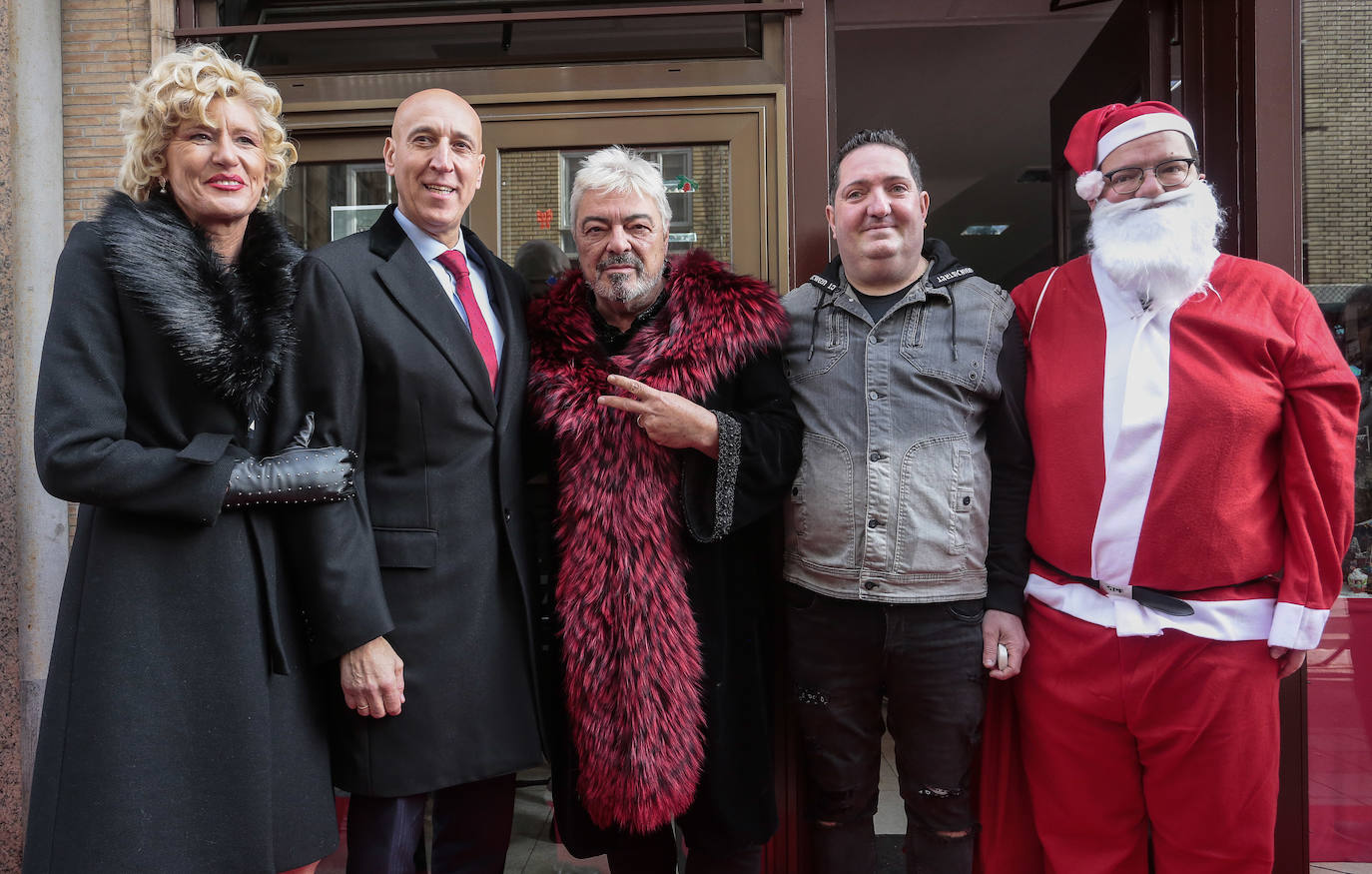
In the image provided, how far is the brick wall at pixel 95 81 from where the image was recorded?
309 centimetres

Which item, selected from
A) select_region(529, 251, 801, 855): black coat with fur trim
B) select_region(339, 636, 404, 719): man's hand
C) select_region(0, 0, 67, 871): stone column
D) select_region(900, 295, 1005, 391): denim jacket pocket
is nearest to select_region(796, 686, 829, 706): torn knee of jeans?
select_region(529, 251, 801, 855): black coat with fur trim

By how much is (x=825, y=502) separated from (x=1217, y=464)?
0.99 metres

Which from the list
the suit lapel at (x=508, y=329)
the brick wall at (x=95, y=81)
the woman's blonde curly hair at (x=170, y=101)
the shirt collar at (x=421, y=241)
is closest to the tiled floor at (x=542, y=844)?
the suit lapel at (x=508, y=329)

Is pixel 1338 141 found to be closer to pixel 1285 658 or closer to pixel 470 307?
pixel 1285 658

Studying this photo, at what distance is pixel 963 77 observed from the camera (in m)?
5.85

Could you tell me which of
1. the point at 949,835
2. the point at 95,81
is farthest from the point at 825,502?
the point at 95,81

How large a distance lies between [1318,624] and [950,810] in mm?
1028

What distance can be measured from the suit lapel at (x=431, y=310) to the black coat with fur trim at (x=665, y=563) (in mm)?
173

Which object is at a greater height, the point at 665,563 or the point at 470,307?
the point at 470,307

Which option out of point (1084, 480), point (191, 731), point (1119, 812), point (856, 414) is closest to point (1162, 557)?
point (1084, 480)

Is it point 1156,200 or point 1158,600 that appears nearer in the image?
point 1158,600

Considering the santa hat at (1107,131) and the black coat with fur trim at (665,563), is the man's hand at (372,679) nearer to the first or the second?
the black coat with fur trim at (665,563)

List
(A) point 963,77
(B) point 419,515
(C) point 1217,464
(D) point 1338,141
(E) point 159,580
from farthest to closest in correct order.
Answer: (A) point 963,77 < (D) point 1338,141 < (C) point 1217,464 < (B) point 419,515 < (E) point 159,580

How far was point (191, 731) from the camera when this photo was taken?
1.68 meters
